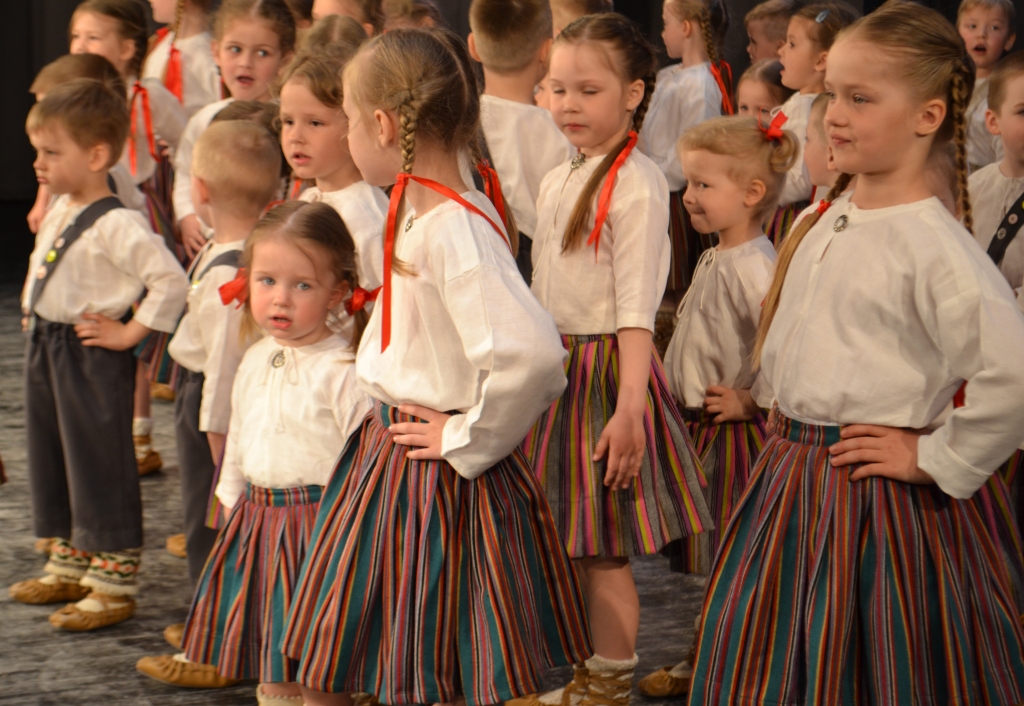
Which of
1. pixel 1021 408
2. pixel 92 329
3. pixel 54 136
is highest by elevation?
pixel 54 136

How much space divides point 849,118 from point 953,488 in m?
0.58

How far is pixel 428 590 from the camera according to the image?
6.11ft

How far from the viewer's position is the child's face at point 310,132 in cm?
259

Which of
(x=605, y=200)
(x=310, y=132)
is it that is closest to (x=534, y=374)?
(x=605, y=200)

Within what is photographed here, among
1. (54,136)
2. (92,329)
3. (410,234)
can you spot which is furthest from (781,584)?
(54,136)

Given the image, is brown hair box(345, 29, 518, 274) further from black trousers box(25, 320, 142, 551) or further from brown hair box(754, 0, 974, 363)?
black trousers box(25, 320, 142, 551)

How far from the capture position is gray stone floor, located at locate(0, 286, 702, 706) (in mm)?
2605

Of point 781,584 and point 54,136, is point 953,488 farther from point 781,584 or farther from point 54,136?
point 54,136

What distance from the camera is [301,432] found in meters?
2.33

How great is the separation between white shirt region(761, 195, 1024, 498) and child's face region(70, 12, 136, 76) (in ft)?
10.7

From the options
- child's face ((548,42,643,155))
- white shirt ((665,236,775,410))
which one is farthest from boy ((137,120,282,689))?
white shirt ((665,236,775,410))

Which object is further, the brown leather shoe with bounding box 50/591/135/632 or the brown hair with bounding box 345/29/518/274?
the brown leather shoe with bounding box 50/591/135/632

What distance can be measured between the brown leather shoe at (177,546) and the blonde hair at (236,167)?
1.14m

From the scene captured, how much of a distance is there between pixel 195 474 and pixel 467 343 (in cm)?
136
